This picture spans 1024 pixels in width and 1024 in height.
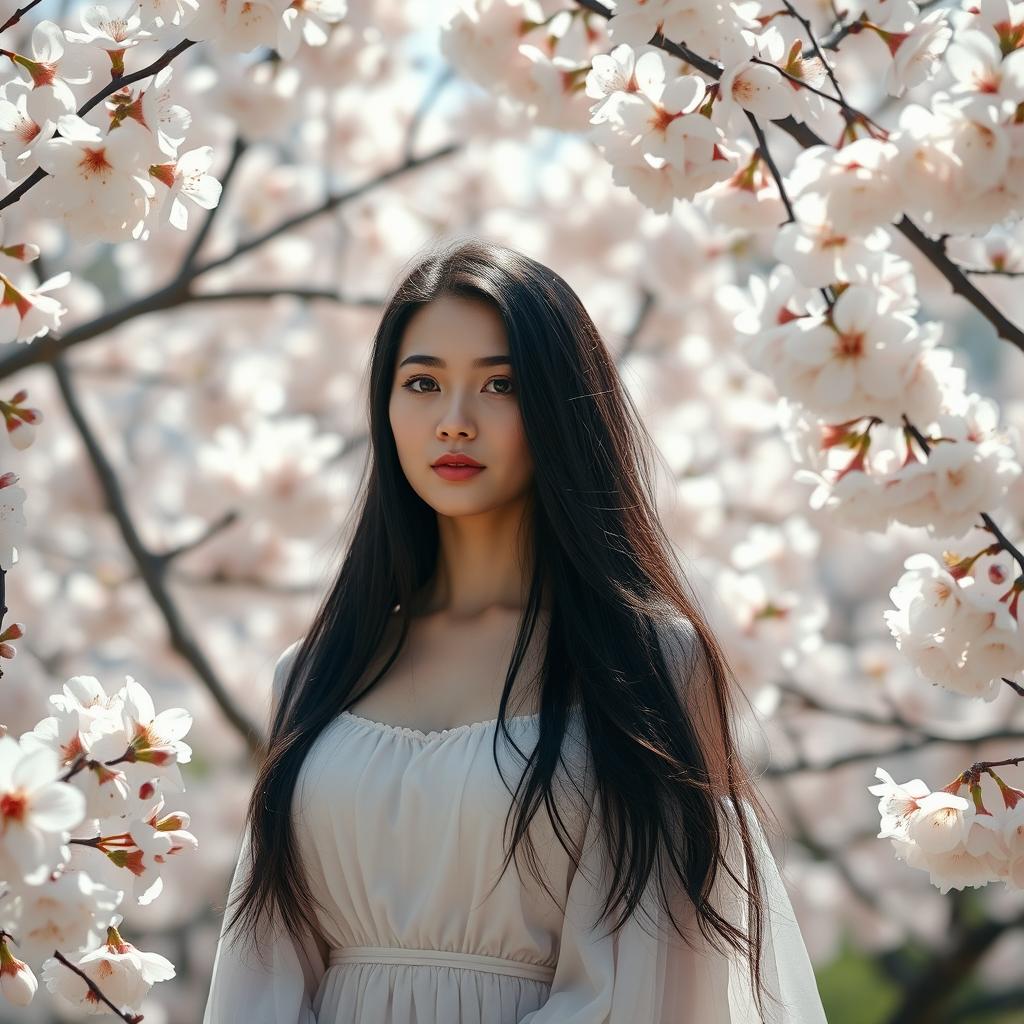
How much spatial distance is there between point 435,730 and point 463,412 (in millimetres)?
393

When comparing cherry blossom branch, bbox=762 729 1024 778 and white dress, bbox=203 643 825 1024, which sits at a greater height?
cherry blossom branch, bbox=762 729 1024 778

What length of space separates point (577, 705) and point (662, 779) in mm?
152

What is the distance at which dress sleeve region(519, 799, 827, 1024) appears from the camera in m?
1.53

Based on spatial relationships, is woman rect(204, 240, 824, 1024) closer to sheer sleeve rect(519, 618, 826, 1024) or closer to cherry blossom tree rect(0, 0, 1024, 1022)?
sheer sleeve rect(519, 618, 826, 1024)

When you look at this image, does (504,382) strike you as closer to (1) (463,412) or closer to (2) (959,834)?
(1) (463,412)

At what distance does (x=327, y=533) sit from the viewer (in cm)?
408

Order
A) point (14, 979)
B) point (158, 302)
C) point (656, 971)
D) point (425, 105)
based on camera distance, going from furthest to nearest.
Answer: point (425, 105)
point (158, 302)
point (656, 971)
point (14, 979)

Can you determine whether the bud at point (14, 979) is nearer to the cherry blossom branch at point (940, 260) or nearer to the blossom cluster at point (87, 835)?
the blossom cluster at point (87, 835)

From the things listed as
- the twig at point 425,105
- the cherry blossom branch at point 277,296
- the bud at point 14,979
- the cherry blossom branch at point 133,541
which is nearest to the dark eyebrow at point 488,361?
the bud at point 14,979

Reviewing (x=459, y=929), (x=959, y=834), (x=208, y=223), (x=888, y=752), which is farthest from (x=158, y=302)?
(x=959, y=834)

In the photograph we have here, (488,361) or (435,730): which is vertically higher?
(488,361)

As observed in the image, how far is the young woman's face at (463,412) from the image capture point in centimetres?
173

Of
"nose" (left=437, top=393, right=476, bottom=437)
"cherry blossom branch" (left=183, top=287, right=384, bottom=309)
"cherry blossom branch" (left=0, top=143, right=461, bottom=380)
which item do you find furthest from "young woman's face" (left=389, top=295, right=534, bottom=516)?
"cherry blossom branch" (left=183, top=287, right=384, bottom=309)

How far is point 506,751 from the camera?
5.37 feet
